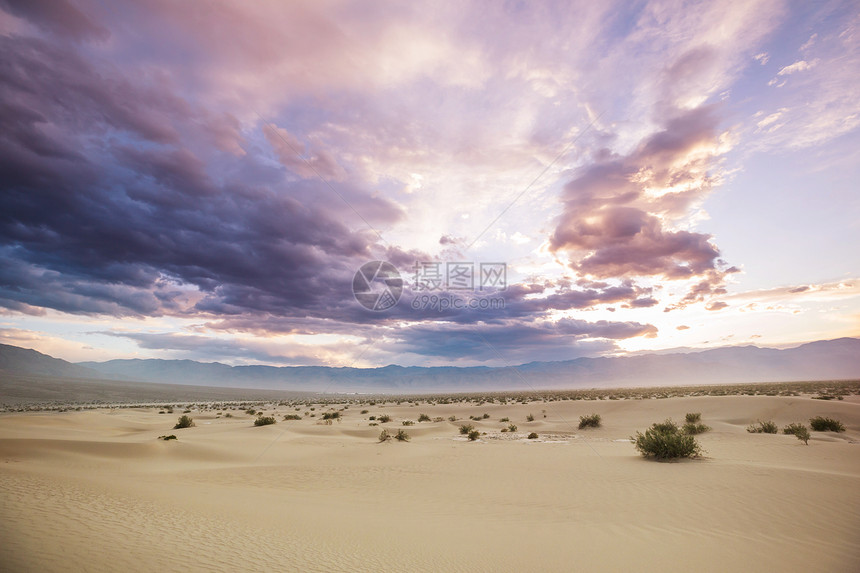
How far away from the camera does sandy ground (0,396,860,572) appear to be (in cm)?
574

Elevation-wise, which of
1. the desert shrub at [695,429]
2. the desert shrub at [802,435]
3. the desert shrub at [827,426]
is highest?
the desert shrub at [802,435]

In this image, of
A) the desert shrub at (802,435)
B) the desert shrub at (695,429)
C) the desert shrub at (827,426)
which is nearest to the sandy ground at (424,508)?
the desert shrub at (802,435)

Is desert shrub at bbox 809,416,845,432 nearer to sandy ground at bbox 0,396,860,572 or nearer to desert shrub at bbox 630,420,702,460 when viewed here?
sandy ground at bbox 0,396,860,572

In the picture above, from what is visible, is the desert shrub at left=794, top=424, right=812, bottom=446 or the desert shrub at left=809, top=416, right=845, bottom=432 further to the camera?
the desert shrub at left=809, top=416, right=845, bottom=432

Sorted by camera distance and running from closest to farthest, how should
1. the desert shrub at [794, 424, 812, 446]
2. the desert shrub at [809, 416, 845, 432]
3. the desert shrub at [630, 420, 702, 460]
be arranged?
1. the desert shrub at [630, 420, 702, 460]
2. the desert shrub at [794, 424, 812, 446]
3. the desert shrub at [809, 416, 845, 432]

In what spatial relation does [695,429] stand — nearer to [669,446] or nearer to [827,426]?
[827,426]

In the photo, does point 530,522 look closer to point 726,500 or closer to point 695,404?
point 726,500

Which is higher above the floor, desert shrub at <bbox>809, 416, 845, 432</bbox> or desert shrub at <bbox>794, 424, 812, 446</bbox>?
desert shrub at <bbox>794, 424, 812, 446</bbox>

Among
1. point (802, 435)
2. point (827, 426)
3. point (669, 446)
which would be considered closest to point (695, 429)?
point (802, 435)

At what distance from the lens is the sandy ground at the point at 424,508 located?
226 inches

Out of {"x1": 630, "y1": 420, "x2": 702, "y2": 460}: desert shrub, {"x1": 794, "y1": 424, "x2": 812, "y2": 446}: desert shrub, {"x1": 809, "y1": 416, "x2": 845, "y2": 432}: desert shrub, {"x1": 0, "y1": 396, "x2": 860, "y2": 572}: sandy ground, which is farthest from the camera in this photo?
{"x1": 809, "y1": 416, "x2": 845, "y2": 432}: desert shrub

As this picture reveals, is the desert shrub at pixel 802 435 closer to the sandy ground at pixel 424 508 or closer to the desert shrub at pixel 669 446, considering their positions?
the sandy ground at pixel 424 508

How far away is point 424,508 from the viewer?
926 centimetres

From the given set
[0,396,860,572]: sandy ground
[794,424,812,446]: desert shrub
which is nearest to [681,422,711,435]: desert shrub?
[0,396,860,572]: sandy ground
